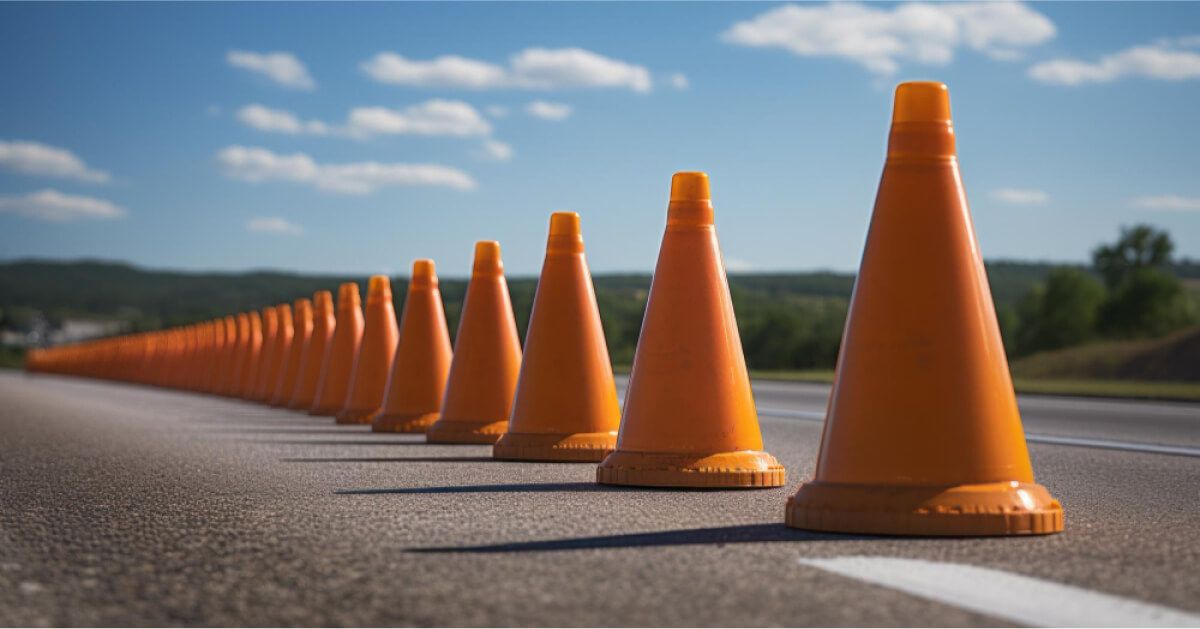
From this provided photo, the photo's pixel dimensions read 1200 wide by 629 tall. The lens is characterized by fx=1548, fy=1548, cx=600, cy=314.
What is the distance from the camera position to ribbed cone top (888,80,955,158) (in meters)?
6.49

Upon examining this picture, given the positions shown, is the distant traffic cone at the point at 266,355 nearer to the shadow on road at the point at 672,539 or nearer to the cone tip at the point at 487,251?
the cone tip at the point at 487,251

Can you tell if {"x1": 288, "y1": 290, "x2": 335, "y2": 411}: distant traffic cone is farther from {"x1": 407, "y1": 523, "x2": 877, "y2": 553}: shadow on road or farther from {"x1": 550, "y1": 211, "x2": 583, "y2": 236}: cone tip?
{"x1": 407, "y1": 523, "x2": 877, "y2": 553}: shadow on road

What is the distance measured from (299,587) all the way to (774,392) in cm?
2328

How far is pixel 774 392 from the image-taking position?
90.9 ft

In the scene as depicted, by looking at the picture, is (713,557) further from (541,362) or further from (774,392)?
(774,392)

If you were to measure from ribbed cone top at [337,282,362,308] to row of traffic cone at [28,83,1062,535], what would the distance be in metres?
6.04

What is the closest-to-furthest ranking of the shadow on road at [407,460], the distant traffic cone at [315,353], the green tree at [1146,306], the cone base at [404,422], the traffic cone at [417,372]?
the shadow on road at [407,460] → the cone base at [404,422] → the traffic cone at [417,372] → the distant traffic cone at [315,353] → the green tree at [1146,306]

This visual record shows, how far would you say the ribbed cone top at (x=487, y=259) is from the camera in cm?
1334

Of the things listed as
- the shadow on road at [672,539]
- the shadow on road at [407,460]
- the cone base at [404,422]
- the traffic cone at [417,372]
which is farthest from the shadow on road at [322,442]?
the shadow on road at [672,539]

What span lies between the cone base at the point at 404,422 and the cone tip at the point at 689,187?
6312 millimetres

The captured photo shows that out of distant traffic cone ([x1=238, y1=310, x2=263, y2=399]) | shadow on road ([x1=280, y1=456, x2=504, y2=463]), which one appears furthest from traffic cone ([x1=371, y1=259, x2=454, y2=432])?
distant traffic cone ([x1=238, y1=310, x2=263, y2=399])

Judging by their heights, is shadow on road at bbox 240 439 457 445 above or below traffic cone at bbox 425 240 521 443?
below

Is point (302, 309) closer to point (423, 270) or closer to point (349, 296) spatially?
point (349, 296)

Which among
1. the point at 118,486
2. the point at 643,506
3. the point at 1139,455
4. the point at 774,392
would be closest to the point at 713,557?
the point at 643,506
